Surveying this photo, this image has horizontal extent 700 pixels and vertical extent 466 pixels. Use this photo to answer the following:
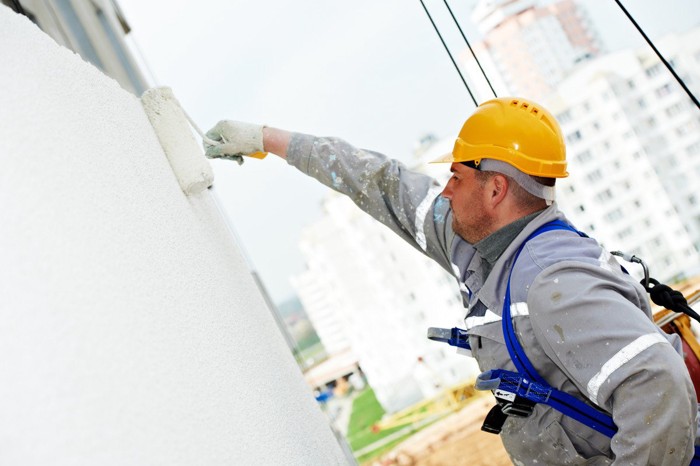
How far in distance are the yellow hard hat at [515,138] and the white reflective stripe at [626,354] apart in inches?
20.2

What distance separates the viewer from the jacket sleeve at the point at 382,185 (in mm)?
2012

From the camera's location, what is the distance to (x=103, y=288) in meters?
0.96

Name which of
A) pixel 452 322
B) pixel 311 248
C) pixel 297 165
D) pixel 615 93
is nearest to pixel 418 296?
pixel 452 322

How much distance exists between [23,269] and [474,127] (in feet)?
4.19

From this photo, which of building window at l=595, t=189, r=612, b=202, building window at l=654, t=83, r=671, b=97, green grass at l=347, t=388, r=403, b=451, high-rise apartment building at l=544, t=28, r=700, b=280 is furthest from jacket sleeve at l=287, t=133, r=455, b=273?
green grass at l=347, t=388, r=403, b=451

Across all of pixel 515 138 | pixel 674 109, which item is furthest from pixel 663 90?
pixel 515 138

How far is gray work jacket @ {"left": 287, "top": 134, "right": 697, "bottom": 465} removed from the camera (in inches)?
52.9

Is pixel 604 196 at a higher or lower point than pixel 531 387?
lower

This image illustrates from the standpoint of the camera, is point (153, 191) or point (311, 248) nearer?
point (153, 191)

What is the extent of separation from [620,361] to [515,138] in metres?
0.65

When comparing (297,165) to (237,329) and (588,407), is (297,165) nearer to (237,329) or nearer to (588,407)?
(237,329)

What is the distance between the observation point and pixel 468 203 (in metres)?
1.77

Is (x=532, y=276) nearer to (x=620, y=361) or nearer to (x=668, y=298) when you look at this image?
(x=620, y=361)

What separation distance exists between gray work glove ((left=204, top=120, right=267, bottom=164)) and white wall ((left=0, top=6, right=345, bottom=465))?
1.54ft
